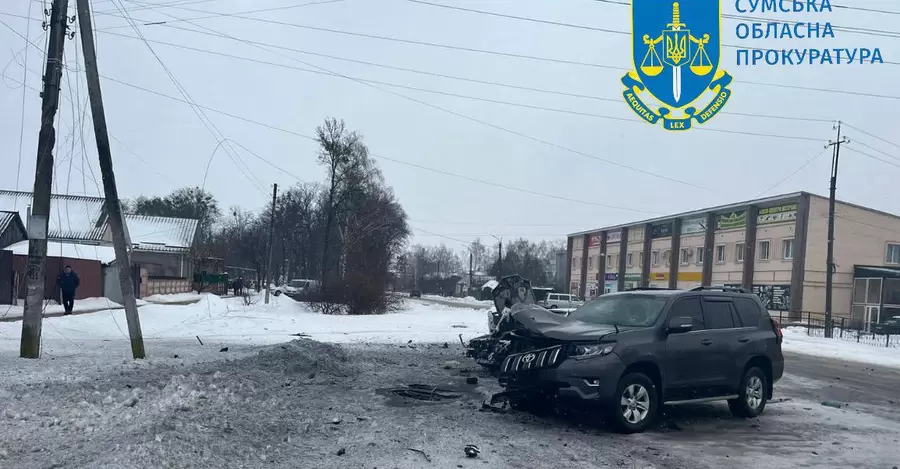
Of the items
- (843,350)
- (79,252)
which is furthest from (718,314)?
(79,252)

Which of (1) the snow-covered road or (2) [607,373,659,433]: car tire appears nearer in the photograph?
(1) the snow-covered road

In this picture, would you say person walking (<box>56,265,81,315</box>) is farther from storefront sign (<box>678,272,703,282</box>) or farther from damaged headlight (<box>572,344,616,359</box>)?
storefront sign (<box>678,272,703,282</box>)

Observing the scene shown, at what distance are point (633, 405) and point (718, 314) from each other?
2316 millimetres

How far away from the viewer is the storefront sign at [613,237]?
67.0m

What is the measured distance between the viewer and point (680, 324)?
895 cm

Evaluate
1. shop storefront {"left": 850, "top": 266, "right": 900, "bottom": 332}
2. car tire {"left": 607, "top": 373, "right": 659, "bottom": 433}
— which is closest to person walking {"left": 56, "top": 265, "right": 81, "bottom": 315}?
car tire {"left": 607, "top": 373, "right": 659, "bottom": 433}

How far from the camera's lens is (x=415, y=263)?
14538 centimetres

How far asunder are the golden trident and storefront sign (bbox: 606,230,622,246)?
54.5m

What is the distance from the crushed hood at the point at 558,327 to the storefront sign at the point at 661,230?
51.2 meters

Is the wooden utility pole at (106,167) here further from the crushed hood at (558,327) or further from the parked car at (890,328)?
the parked car at (890,328)

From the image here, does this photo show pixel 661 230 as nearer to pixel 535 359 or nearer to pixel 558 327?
pixel 558 327

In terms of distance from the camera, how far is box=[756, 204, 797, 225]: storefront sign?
148ft

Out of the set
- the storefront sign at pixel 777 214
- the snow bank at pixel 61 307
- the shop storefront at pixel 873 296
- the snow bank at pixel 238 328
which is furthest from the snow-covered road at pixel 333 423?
the storefront sign at pixel 777 214

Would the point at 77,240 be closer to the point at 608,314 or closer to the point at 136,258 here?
the point at 136,258
